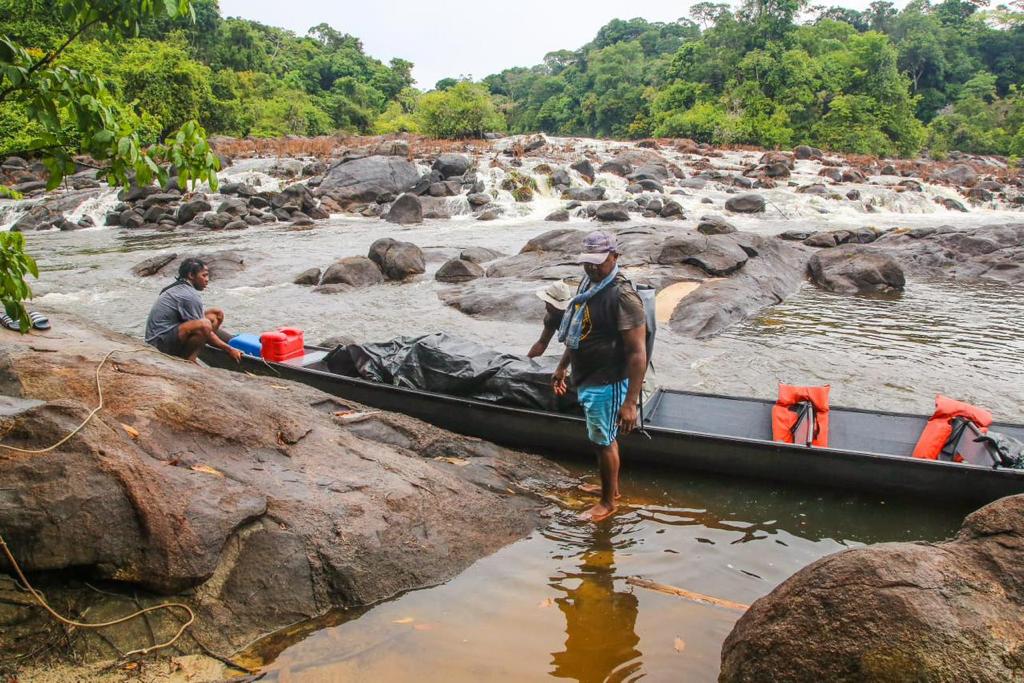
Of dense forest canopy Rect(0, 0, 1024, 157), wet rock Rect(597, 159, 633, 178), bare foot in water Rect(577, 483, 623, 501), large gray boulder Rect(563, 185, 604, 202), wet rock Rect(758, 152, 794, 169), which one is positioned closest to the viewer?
bare foot in water Rect(577, 483, 623, 501)

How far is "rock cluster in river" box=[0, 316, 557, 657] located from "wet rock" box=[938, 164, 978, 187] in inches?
1370

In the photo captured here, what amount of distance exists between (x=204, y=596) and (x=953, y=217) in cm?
3009

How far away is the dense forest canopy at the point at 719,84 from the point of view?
41875mm

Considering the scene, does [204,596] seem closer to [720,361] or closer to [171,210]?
[720,361]

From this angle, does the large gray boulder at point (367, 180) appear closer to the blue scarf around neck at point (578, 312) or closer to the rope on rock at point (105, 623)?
the blue scarf around neck at point (578, 312)

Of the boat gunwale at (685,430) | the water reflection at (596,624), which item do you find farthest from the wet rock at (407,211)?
the water reflection at (596,624)

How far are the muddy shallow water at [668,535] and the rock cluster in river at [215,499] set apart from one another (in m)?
0.22

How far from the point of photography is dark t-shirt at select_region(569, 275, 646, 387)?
5023 millimetres

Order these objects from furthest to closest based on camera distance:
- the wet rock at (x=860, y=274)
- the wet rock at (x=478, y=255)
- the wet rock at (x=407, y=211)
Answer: the wet rock at (x=407, y=211) < the wet rock at (x=478, y=255) < the wet rock at (x=860, y=274)

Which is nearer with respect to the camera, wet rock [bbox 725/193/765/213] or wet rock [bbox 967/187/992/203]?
wet rock [bbox 725/193/765/213]

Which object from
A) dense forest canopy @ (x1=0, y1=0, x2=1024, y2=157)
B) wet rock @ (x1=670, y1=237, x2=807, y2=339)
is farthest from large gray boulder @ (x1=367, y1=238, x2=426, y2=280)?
dense forest canopy @ (x1=0, y1=0, x2=1024, y2=157)

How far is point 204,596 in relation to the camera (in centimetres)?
348

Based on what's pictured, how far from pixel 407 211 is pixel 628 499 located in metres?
20.1

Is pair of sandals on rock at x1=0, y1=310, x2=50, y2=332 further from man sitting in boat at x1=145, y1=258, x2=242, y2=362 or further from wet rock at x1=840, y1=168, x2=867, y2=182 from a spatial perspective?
wet rock at x1=840, y1=168, x2=867, y2=182
